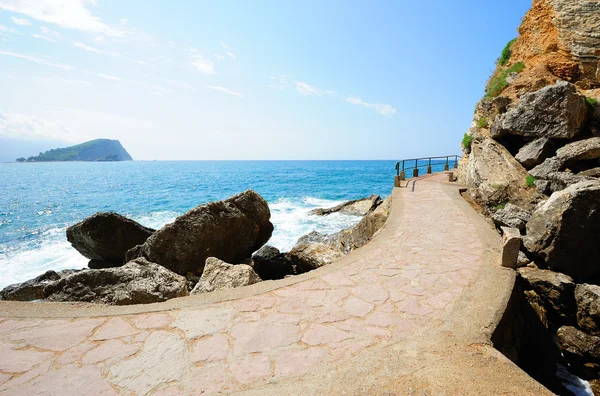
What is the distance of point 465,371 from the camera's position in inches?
105

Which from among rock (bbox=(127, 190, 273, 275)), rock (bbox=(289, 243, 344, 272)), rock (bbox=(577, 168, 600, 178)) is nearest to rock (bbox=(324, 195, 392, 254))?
rock (bbox=(289, 243, 344, 272))

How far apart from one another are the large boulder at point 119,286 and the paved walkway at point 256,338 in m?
0.89

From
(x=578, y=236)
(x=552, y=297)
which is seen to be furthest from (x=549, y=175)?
(x=552, y=297)

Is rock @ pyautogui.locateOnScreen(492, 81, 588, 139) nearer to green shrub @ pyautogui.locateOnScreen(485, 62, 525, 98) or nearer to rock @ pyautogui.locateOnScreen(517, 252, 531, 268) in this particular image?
green shrub @ pyautogui.locateOnScreen(485, 62, 525, 98)

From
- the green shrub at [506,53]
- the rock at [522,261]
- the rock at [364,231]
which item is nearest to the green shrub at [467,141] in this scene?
the green shrub at [506,53]

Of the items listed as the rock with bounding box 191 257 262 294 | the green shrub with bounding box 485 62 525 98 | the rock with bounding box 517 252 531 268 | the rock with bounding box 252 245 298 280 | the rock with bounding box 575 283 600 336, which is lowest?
the rock with bounding box 252 245 298 280

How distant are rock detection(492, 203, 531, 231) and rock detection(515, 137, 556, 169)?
344 cm

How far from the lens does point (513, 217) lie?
762cm

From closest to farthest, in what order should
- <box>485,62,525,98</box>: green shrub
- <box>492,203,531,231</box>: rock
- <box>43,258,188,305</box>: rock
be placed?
<box>43,258,188,305</box>: rock, <box>492,203,531,231</box>: rock, <box>485,62,525,98</box>: green shrub

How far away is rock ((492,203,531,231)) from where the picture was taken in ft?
24.1

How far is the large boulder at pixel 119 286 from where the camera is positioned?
4.65 metres

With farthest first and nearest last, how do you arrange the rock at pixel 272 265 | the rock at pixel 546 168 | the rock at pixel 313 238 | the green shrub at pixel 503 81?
the rock at pixel 313 238, the green shrub at pixel 503 81, the rock at pixel 546 168, the rock at pixel 272 265

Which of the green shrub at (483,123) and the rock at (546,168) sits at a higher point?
the green shrub at (483,123)

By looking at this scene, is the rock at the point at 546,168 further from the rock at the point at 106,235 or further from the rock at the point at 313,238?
the rock at the point at 106,235
